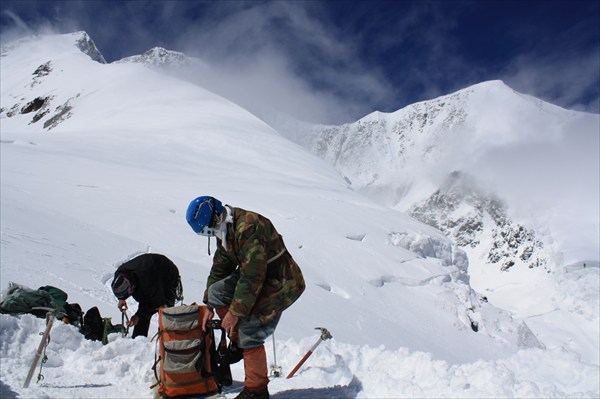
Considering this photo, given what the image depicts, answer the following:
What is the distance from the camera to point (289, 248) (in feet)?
47.7

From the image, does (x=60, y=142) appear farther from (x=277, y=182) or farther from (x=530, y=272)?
(x=530, y=272)

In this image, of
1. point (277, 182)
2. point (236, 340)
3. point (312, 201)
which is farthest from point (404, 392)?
point (277, 182)

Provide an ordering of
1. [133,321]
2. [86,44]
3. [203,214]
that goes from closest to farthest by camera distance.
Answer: [203,214]
[133,321]
[86,44]

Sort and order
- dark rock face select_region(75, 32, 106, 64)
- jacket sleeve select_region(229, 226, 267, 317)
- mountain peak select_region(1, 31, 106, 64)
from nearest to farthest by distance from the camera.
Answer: jacket sleeve select_region(229, 226, 267, 317) → mountain peak select_region(1, 31, 106, 64) → dark rock face select_region(75, 32, 106, 64)

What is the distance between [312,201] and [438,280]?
665 centimetres

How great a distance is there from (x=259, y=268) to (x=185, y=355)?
3.08ft

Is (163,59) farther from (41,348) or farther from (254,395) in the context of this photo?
(254,395)

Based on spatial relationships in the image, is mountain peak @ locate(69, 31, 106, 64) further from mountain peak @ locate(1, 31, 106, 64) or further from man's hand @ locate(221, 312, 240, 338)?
man's hand @ locate(221, 312, 240, 338)

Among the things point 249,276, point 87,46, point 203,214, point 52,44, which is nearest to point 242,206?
point 203,214

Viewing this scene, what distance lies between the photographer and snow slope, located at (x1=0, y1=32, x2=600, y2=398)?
4.17 metres

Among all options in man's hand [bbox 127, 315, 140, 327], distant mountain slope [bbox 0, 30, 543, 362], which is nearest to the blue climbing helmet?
man's hand [bbox 127, 315, 140, 327]

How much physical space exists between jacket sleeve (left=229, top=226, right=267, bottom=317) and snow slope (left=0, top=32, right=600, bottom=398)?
1.07 m

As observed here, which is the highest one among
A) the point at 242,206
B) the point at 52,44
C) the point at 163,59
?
the point at 163,59

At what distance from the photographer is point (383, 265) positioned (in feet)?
55.5
